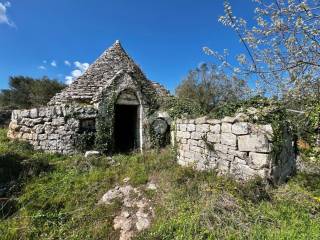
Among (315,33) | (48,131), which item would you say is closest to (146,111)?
(48,131)

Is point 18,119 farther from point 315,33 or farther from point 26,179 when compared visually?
point 315,33

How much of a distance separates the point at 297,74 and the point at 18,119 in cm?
949

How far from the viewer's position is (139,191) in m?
4.69

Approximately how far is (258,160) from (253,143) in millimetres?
348

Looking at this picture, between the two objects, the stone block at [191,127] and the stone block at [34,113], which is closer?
the stone block at [191,127]

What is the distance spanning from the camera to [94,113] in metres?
8.30

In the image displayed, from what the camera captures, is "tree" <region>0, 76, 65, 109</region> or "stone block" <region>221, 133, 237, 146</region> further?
"tree" <region>0, 76, 65, 109</region>

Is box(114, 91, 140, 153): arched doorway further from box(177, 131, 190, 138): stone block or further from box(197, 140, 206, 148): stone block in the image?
box(197, 140, 206, 148): stone block

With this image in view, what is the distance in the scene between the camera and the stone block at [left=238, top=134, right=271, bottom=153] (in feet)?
13.5

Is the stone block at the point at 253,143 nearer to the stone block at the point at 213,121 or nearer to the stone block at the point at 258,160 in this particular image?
the stone block at the point at 258,160

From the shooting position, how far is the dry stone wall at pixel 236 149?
13.7 ft

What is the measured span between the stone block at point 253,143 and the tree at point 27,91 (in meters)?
18.3

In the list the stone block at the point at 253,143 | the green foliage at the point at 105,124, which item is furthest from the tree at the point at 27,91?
the stone block at the point at 253,143

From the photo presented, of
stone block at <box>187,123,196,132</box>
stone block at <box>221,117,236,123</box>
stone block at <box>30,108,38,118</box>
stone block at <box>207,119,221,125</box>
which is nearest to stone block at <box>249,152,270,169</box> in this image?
stone block at <box>221,117,236,123</box>
